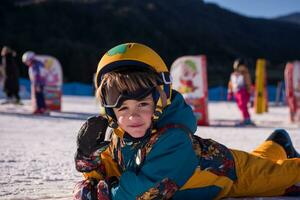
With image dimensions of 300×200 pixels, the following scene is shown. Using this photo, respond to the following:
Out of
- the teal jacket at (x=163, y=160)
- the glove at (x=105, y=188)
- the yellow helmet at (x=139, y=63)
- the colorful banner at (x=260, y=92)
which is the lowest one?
the colorful banner at (x=260, y=92)

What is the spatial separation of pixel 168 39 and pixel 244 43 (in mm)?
15275

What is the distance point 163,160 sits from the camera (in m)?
1.81

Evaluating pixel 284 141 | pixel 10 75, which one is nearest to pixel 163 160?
pixel 284 141

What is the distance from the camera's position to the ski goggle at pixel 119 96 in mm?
1837

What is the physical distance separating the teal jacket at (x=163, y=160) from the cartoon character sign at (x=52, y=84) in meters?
8.07

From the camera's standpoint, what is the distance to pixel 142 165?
6.18 feet

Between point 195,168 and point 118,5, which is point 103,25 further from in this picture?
point 195,168

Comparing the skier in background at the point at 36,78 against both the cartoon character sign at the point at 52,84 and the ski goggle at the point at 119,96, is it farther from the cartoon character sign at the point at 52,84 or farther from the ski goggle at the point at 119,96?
the ski goggle at the point at 119,96

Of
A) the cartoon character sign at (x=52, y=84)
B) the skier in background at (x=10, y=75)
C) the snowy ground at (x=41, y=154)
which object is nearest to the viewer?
the snowy ground at (x=41, y=154)

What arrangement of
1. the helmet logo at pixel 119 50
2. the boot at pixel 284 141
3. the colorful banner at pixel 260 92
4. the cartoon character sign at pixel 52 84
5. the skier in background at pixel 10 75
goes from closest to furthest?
the helmet logo at pixel 119 50 → the boot at pixel 284 141 → the cartoon character sign at pixel 52 84 → the skier in background at pixel 10 75 → the colorful banner at pixel 260 92

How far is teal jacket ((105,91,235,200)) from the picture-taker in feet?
5.94

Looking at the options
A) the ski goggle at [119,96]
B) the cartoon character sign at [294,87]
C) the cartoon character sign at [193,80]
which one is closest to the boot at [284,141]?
the ski goggle at [119,96]

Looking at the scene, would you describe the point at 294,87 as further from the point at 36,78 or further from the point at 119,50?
the point at 119,50

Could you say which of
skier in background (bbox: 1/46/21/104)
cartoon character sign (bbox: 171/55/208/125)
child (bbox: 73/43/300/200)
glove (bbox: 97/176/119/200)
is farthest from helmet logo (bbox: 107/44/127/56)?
skier in background (bbox: 1/46/21/104)
